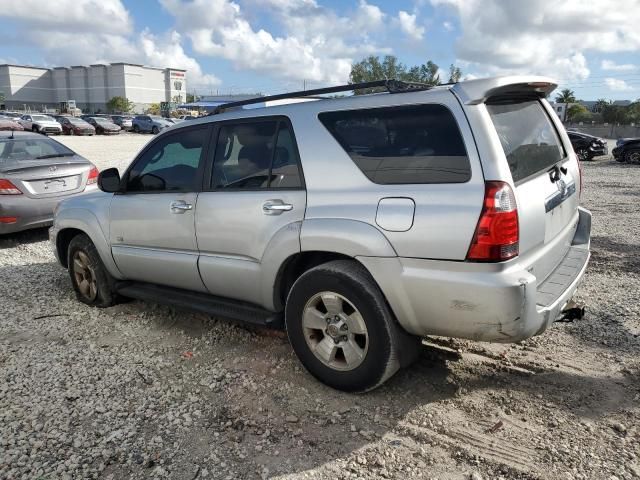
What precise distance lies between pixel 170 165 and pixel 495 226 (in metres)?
2.67

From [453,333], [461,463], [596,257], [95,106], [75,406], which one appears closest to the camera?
[461,463]

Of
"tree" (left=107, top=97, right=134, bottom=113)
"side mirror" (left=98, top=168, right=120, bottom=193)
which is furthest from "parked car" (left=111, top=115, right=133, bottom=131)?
"tree" (left=107, top=97, right=134, bottom=113)

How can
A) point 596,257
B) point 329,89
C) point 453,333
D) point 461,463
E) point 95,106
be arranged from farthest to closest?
point 95,106 → point 596,257 → point 329,89 → point 453,333 → point 461,463

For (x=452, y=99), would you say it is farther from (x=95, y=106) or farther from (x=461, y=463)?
(x=95, y=106)

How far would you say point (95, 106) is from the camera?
129625 millimetres

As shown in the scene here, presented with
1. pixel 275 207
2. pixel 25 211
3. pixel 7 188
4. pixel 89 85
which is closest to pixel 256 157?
pixel 275 207

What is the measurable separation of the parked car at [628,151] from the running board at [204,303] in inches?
806

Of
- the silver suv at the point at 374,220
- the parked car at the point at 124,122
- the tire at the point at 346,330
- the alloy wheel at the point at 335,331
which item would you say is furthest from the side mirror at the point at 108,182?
the parked car at the point at 124,122

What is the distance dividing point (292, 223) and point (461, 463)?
169 centimetres

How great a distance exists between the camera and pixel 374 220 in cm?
296

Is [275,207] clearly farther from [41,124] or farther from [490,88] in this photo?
[41,124]

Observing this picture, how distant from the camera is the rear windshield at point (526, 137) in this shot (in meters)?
2.90

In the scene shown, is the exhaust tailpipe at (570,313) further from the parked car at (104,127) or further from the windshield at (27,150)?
the parked car at (104,127)

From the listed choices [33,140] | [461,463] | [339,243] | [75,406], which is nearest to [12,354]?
[75,406]
